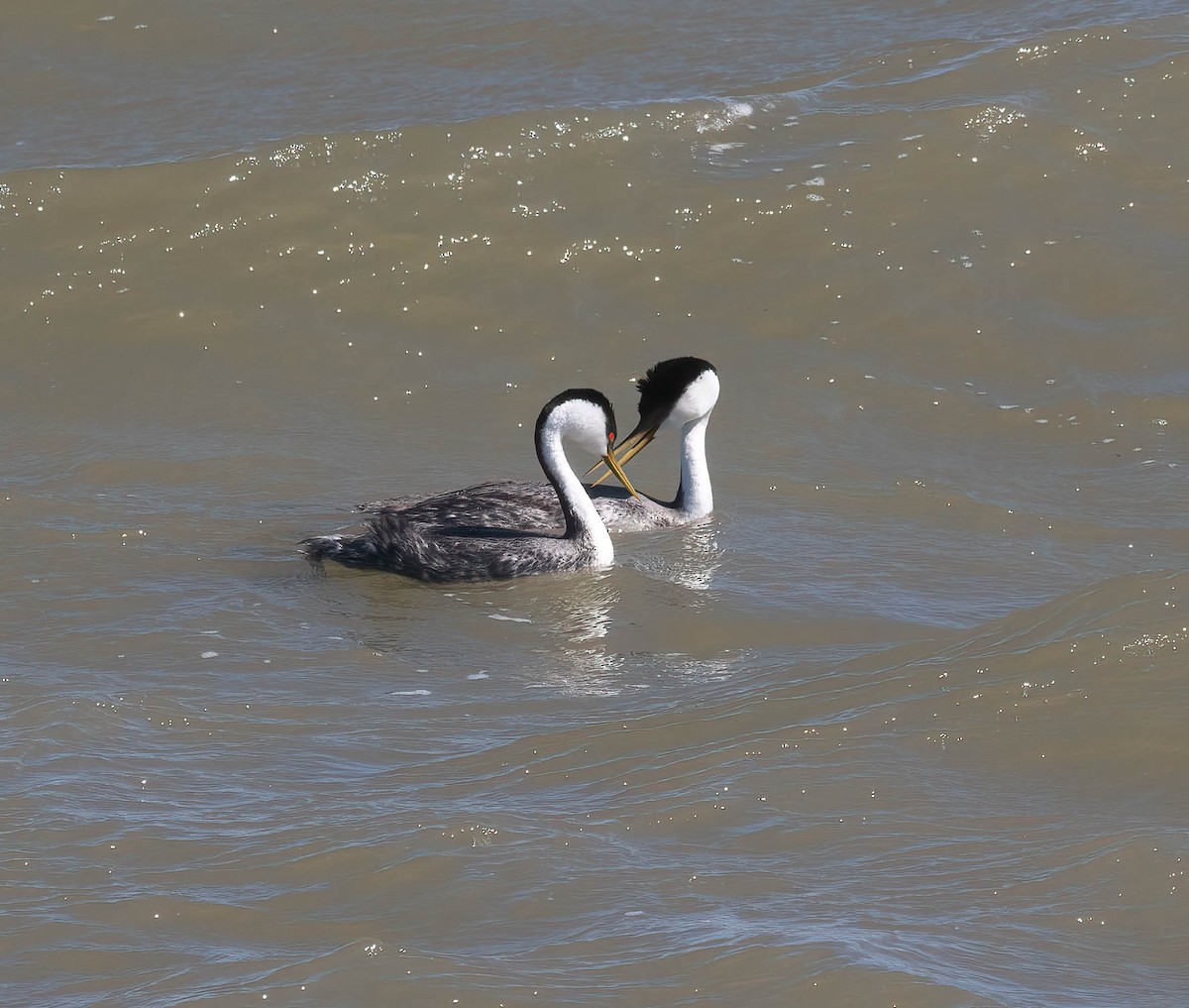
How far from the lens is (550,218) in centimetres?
1155

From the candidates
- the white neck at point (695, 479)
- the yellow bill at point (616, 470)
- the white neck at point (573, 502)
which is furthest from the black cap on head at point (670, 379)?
the white neck at point (573, 502)

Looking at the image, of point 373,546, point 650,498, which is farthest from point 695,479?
point 373,546

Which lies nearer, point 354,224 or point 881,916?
point 881,916

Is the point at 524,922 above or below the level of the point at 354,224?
below

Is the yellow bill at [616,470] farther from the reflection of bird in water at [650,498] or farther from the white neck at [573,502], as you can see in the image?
the white neck at [573,502]

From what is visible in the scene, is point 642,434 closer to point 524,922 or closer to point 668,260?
point 668,260

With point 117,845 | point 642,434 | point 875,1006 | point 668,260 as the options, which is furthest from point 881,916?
point 668,260

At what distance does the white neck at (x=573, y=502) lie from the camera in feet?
26.7

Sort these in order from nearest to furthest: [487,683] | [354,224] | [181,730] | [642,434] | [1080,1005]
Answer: [1080,1005]
[181,730]
[487,683]
[642,434]
[354,224]

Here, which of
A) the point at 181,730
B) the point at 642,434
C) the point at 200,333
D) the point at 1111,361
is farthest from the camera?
the point at 200,333

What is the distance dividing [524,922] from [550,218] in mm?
7548

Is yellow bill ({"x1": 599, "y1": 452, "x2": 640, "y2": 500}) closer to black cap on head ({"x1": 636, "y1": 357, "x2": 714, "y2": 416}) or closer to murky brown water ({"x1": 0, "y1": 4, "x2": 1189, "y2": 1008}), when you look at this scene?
murky brown water ({"x1": 0, "y1": 4, "x2": 1189, "y2": 1008})

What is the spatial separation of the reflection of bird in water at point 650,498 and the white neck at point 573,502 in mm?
259

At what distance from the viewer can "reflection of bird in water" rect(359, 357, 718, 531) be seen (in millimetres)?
8469
